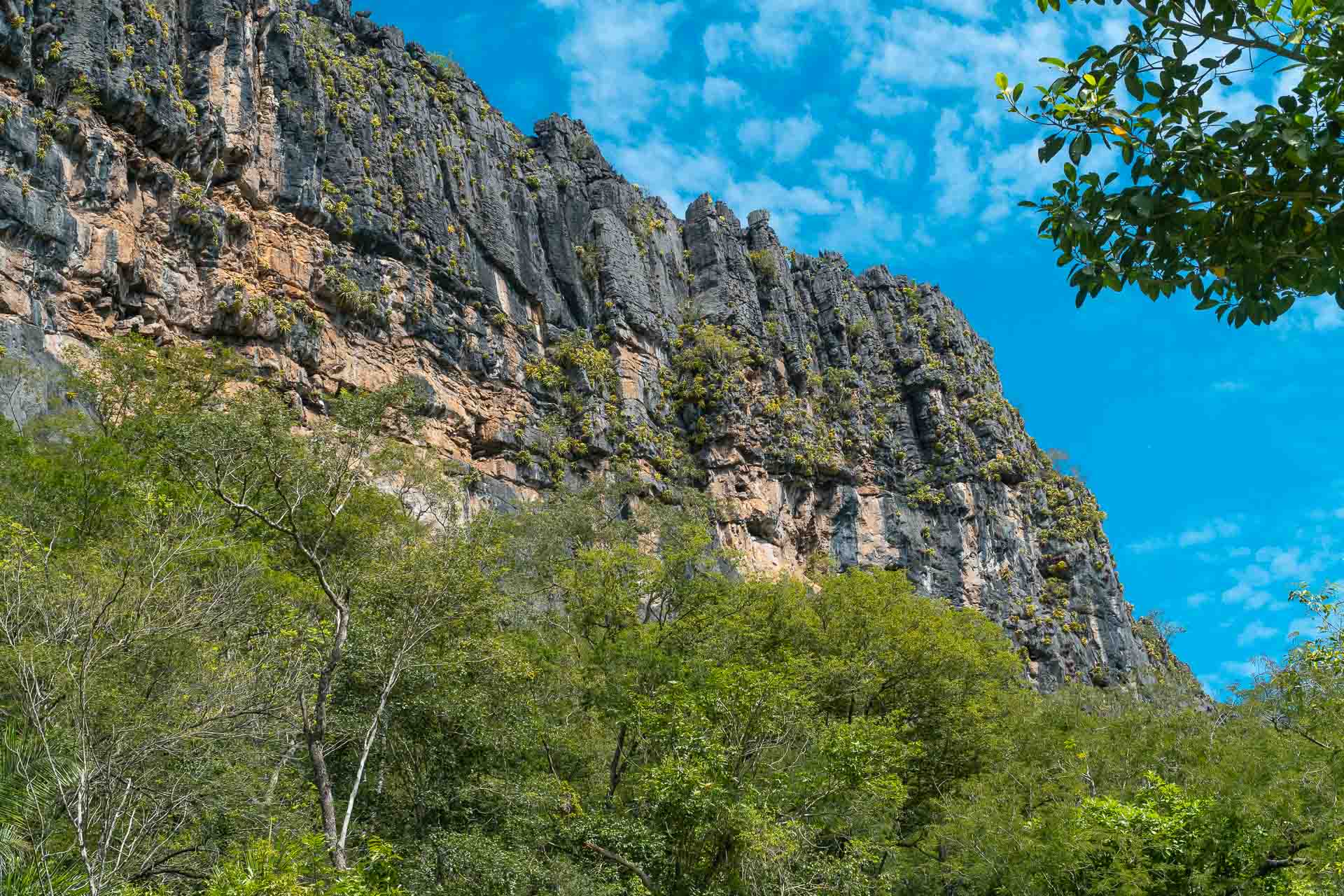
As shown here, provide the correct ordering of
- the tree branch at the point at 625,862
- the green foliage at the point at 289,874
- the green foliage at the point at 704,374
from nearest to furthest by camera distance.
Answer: the green foliage at the point at 289,874 → the tree branch at the point at 625,862 → the green foliage at the point at 704,374

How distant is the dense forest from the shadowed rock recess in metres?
15.4

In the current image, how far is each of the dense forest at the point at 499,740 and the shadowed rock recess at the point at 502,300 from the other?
15.4m

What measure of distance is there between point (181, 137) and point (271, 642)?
32226 mm

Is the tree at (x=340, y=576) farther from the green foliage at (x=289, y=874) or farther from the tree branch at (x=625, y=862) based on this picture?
the tree branch at (x=625, y=862)

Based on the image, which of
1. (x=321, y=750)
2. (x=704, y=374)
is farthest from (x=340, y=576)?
(x=704, y=374)

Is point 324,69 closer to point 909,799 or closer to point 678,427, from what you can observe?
point 678,427

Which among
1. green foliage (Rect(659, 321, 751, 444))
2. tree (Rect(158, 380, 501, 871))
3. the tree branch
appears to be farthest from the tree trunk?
green foliage (Rect(659, 321, 751, 444))

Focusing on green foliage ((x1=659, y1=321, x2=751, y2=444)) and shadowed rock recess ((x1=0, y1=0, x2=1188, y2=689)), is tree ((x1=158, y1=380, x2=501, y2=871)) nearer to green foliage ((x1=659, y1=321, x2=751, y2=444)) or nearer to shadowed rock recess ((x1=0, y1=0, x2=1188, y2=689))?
shadowed rock recess ((x1=0, y1=0, x2=1188, y2=689))

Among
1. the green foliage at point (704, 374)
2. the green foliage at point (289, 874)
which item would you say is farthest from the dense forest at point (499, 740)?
the green foliage at point (704, 374)

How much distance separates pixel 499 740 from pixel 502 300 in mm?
40106

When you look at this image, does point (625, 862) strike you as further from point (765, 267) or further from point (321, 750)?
point (765, 267)

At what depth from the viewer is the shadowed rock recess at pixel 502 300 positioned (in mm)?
37188

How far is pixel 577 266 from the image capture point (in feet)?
198

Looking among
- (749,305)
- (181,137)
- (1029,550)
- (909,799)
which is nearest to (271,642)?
(909,799)
